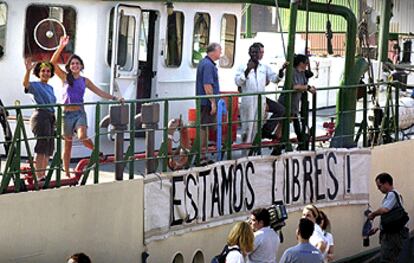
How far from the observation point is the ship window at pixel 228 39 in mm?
15266

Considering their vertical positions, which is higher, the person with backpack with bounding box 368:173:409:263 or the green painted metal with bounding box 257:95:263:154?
the green painted metal with bounding box 257:95:263:154

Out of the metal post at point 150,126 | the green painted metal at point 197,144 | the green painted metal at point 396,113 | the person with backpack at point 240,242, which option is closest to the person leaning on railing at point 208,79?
the green painted metal at point 197,144

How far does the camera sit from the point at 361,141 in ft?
51.4

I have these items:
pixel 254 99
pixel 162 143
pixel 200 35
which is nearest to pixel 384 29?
pixel 200 35

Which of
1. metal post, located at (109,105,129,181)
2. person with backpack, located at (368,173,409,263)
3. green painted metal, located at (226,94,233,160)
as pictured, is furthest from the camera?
person with backpack, located at (368,173,409,263)

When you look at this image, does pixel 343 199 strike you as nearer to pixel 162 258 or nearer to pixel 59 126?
pixel 162 258

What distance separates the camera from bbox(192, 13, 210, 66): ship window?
14.5 meters

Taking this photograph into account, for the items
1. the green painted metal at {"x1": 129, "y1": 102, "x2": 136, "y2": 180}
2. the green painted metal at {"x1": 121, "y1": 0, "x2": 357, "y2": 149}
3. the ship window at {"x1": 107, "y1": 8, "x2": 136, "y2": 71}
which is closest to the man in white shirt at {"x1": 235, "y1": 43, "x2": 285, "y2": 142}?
the green painted metal at {"x1": 121, "y1": 0, "x2": 357, "y2": 149}

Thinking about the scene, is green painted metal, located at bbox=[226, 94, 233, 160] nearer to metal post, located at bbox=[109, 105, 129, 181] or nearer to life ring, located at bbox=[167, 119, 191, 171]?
life ring, located at bbox=[167, 119, 191, 171]

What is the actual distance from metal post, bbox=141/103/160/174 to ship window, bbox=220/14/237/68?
13.4 feet

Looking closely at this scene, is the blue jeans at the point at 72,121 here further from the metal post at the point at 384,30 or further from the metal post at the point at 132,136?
the metal post at the point at 384,30

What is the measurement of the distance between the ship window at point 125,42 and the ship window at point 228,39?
2.12m

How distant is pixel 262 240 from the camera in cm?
1057

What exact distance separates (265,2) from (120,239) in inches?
195
